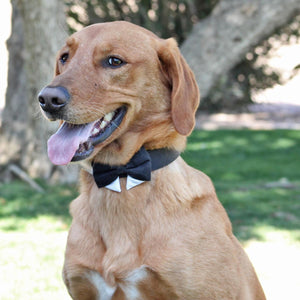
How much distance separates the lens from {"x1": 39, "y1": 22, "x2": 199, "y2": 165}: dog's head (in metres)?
2.85

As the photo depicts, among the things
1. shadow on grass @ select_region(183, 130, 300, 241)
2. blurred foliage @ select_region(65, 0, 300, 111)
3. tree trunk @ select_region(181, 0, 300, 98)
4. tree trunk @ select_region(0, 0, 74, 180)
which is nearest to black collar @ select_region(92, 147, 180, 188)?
shadow on grass @ select_region(183, 130, 300, 241)

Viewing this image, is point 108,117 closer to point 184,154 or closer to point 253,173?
point 184,154

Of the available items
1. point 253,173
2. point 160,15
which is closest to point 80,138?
point 253,173

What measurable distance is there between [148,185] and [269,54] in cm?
1306

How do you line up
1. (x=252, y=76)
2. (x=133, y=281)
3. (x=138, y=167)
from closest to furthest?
(x=133, y=281), (x=138, y=167), (x=252, y=76)

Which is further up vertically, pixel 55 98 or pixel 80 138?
pixel 55 98

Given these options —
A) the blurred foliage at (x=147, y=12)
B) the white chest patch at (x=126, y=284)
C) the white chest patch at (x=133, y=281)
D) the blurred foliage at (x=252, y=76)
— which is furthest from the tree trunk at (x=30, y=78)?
the blurred foliage at (x=252, y=76)

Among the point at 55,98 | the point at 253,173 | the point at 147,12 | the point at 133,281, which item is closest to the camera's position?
the point at 55,98

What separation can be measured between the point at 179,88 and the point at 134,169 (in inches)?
20.5

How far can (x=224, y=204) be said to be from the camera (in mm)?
7344

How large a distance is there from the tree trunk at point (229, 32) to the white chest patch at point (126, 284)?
4.76 metres

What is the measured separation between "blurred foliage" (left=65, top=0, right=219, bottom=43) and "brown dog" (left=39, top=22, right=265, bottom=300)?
9.22 meters

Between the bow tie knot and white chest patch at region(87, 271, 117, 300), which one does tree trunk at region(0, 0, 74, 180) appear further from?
white chest patch at region(87, 271, 117, 300)

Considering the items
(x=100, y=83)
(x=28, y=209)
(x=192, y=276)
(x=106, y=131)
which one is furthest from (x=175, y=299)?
(x=28, y=209)
